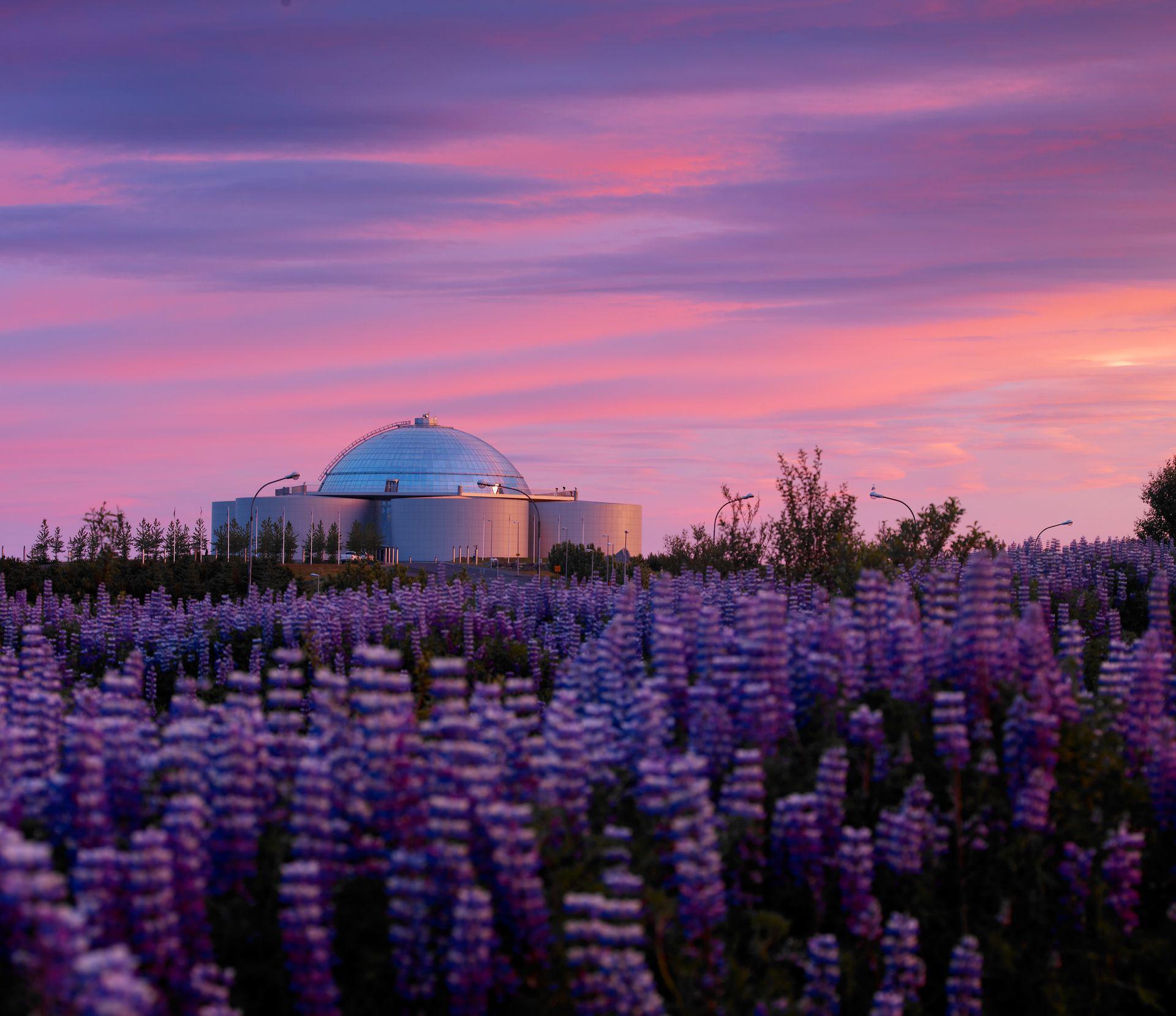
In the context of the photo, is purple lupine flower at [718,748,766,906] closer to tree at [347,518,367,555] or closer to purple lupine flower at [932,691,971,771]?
purple lupine flower at [932,691,971,771]

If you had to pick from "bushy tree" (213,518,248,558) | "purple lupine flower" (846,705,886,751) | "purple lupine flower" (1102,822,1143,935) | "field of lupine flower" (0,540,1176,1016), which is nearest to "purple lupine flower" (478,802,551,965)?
"field of lupine flower" (0,540,1176,1016)

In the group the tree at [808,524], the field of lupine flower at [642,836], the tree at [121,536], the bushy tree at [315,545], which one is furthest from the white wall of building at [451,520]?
the field of lupine flower at [642,836]

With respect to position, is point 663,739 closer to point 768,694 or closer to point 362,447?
point 768,694

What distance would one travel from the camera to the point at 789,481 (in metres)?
25.2

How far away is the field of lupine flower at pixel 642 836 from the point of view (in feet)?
17.0

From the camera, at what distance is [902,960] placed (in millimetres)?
6223

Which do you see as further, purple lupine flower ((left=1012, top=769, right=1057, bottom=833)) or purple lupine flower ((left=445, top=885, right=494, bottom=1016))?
purple lupine flower ((left=1012, top=769, right=1057, bottom=833))

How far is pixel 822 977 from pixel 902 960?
46 cm

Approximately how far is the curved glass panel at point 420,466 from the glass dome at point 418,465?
0.25 feet

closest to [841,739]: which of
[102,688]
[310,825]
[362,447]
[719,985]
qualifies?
[719,985]

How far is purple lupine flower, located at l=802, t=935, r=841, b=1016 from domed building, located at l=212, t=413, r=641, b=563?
12235 centimetres

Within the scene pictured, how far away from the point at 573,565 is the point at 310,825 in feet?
270

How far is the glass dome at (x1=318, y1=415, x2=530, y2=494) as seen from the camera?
146125 millimetres

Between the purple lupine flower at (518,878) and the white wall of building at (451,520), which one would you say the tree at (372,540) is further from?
the purple lupine flower at (518,878)
